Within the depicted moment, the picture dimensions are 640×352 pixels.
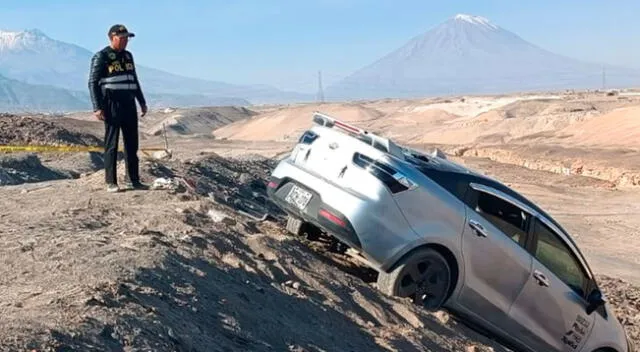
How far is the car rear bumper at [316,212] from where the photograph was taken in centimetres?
724

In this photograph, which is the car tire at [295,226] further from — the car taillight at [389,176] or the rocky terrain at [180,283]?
the car taillight at [389,176]

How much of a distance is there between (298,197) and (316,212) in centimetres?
37

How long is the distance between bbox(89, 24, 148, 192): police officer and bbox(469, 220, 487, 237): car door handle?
389 cm

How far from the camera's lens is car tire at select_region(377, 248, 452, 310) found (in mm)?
7227

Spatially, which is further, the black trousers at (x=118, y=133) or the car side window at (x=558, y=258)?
the black trousers at (x=118, y=133)

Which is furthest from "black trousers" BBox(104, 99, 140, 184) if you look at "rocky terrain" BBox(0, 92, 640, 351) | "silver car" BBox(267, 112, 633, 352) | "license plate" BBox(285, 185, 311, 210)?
"license plate" BBox(285, 185, 311, 210)

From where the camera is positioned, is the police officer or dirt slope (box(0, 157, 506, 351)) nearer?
dirt slope (box(0, 157, 506, 351))

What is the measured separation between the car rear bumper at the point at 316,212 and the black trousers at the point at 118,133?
A: 6.17ft

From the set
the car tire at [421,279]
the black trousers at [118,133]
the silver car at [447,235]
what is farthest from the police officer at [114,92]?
the car tire at [421,279]

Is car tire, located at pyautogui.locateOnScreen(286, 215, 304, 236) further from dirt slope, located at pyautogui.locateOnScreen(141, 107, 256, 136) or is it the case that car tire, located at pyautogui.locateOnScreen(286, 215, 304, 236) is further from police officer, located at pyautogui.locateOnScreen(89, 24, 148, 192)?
dirt slope, located at pyautogui.locateOnScreen(141, 107, 256, 136)

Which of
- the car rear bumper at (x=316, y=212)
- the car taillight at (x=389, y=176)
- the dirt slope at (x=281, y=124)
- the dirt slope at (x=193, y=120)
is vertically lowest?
the dirt slope at (x=193, y=120)

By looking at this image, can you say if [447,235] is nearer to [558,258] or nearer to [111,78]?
[558,258]

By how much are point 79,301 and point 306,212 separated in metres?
3.06

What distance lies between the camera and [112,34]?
8898 millimetres
